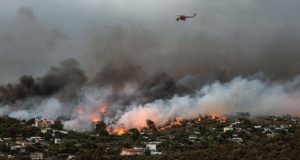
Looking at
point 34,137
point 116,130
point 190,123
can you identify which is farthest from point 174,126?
point 34,137

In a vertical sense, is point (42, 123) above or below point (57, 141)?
above

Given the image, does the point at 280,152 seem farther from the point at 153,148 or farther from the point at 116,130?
the point at 116,130

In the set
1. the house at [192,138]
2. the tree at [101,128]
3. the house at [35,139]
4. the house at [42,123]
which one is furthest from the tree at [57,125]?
the house at [192,138]

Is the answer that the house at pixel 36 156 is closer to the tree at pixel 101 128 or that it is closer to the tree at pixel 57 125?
the tree at pixel 101 128

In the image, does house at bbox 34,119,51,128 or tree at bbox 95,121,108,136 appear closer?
tree at bbox 95,121,108,136

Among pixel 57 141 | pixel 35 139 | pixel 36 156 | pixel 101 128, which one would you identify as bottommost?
pixel 36 156

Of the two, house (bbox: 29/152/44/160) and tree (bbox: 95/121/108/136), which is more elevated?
tree (bbox: 95/121/108/136)

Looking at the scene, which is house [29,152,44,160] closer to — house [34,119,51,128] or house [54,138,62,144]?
house [54,138,62,144]

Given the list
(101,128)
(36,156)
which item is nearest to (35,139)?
(101,128)

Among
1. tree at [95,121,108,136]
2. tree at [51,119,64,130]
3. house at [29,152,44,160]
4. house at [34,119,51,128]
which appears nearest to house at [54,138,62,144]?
tree at [95,121,108,136]

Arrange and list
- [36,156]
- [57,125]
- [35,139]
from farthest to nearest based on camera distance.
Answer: [57,125]
[35,139]
[36,156]

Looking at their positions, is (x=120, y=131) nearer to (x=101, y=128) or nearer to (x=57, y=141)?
(x=101, y=128)
